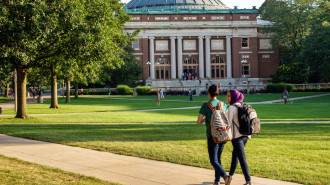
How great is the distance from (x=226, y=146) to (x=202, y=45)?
243ft

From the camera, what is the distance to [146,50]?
8544 cm

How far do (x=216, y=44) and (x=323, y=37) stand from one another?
Result: 3198 centimetres

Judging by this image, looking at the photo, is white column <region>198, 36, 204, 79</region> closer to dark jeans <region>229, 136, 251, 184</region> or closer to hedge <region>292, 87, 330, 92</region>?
hedge <region>292, 87, 330, 92</region>

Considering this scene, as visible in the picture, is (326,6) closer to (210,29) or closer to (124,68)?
(210,29)

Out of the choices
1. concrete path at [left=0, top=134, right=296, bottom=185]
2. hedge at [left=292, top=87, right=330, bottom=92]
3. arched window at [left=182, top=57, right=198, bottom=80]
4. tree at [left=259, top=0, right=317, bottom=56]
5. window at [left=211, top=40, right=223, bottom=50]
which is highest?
tree at [left=259, top=0, right=317, bottom=56]

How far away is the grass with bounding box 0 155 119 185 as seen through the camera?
8498mm

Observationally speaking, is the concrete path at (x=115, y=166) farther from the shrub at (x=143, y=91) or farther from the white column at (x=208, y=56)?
the white column at (x=208, y=56)

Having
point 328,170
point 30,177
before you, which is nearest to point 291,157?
point 328,170

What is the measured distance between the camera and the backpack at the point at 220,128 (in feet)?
26.7

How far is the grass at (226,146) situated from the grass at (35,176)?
286 cm

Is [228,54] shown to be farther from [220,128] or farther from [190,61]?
[220,128]

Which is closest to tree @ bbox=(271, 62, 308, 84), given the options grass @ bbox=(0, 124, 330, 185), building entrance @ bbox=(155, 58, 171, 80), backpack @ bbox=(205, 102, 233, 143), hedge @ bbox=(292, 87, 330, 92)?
hedge @ bbox=(292, 87, 330, 92)

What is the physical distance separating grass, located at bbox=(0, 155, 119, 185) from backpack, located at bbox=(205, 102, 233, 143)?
238 centimetres

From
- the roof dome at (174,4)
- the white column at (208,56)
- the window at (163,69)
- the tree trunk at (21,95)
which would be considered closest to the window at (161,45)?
the window at (163,69)
